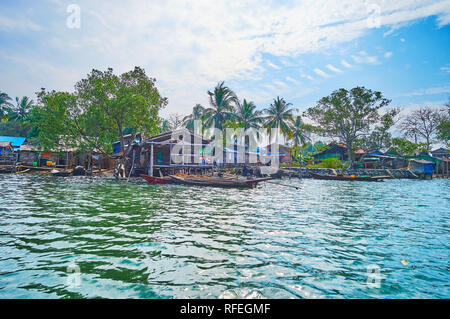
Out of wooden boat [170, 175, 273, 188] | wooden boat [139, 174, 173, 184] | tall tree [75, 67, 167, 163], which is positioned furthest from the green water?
tall tree [75, 67, 167, 163]

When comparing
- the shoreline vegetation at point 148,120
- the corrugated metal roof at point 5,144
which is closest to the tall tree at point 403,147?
the shoreline vegetation at point 148,120

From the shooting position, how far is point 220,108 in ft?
116

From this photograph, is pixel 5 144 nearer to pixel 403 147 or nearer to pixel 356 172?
pixel 356 172

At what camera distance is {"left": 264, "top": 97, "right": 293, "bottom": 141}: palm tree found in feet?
131

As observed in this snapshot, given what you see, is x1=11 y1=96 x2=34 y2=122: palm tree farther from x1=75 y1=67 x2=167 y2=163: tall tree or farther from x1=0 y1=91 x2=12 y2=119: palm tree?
x1=75 y1=67 x2=167 y2=163: tall tree

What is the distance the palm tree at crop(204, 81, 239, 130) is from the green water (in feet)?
91.1

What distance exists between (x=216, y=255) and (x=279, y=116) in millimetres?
37234

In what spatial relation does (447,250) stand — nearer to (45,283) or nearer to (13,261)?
(45,283)

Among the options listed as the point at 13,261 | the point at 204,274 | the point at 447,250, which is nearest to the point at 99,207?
the point at 13,261

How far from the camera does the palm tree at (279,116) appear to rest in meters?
39.9

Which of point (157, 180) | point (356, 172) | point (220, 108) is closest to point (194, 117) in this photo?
point (220, 108)

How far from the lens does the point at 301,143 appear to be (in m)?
45.2

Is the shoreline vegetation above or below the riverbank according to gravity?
above
